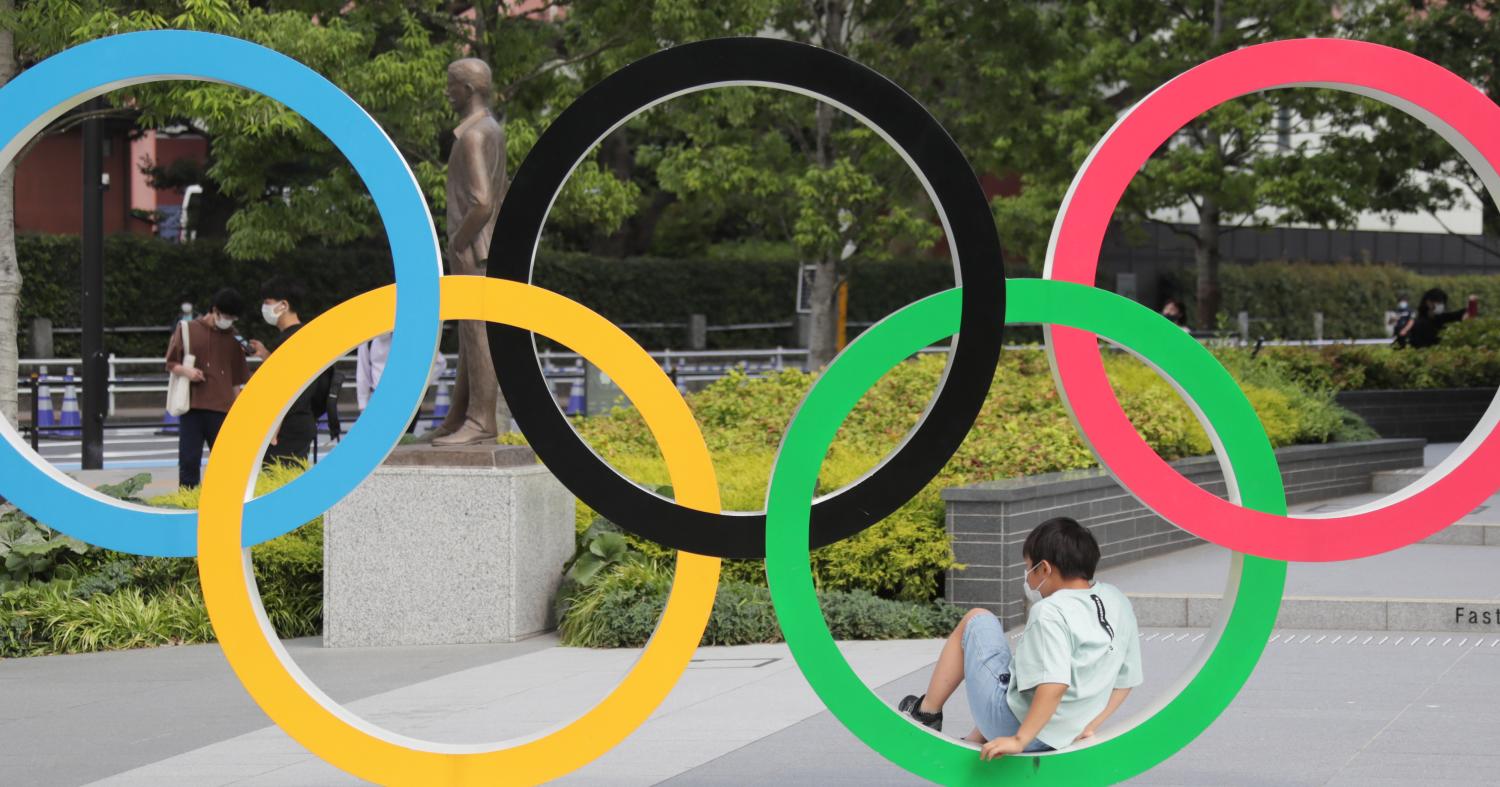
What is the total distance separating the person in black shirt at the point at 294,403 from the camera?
11891 mm

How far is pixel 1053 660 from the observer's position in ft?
17.8

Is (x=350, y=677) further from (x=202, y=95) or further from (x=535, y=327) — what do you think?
(x=202, y=95)

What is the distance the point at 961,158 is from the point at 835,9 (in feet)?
68.6

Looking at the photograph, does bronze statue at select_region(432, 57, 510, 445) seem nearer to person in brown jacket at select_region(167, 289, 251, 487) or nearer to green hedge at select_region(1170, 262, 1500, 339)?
person in brown jacket at select_region(167, 289, 251, 487)

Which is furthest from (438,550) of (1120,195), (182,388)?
(1120,195)

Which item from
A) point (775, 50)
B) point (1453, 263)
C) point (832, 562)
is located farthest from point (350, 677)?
point (1453, 263)

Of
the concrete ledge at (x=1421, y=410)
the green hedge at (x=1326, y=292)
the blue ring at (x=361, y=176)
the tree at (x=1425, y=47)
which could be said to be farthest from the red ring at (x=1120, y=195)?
the green hedge at (x=1326, y=292)

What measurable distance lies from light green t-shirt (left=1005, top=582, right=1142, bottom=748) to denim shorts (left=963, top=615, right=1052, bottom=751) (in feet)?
0.18

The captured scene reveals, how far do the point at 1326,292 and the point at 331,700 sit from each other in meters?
48.0

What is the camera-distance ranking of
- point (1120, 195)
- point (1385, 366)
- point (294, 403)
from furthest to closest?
point (1385, 366), point (294, 403), point (1120, 195)

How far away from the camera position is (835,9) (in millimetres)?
25859

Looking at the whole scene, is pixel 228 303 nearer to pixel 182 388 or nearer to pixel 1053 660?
pixel 182 388

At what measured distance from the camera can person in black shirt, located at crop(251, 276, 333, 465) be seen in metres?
11.9

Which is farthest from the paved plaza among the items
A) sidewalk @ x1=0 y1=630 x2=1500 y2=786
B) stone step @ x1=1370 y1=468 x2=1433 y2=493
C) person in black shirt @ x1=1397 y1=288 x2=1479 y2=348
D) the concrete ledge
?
person in black shirt @ x1=1397 y1=288 x2=1479 y2=348
